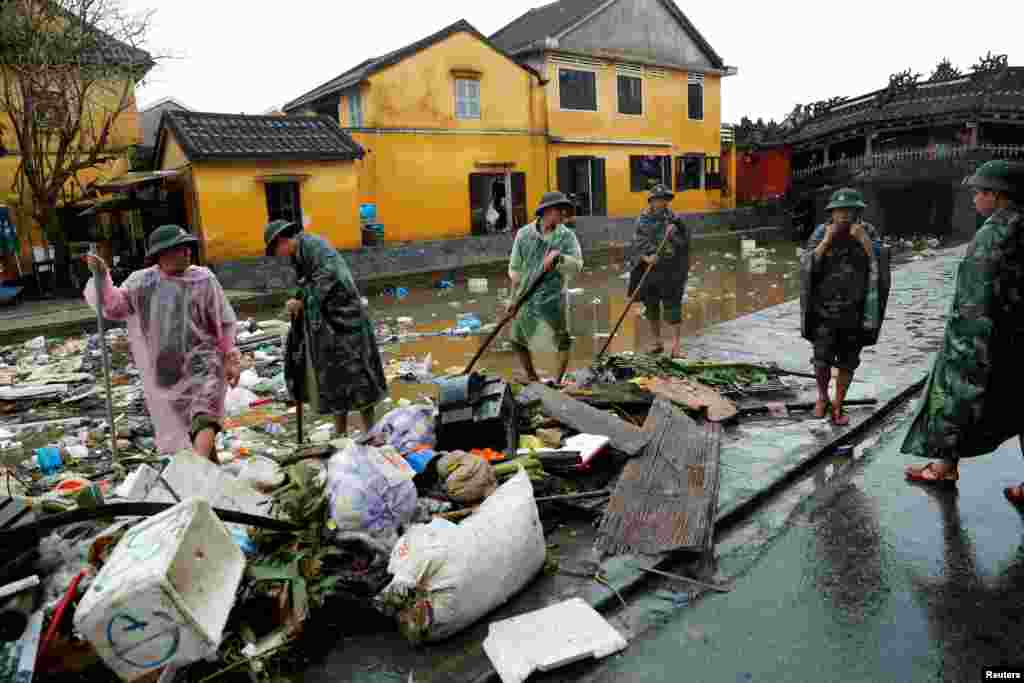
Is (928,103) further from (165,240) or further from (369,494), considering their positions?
(369,494)

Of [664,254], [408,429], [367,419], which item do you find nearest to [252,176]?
[664,254]

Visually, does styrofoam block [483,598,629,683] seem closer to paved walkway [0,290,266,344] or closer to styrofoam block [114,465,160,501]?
styrofoam block [114,465,160,501]

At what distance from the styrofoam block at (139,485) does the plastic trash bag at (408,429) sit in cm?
137

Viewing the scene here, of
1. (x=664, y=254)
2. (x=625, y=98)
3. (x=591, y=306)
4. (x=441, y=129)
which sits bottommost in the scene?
(x=591, y=306)

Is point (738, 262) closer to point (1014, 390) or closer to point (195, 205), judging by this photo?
point (195, 205)

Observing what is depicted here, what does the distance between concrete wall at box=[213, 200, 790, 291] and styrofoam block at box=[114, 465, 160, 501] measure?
12.9 meters

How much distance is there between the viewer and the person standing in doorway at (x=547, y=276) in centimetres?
652

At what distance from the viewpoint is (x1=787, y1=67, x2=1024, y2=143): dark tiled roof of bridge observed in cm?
2388

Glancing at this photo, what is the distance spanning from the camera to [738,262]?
2003 centimetres

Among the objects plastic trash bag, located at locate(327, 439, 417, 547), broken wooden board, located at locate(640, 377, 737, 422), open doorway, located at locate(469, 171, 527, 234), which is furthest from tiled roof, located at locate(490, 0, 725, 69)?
plastic trash bag, located at locate(327, 439, 417, 547)

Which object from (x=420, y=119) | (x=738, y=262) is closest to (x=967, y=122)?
(x=738, y=262)

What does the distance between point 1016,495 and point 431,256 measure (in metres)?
16.2

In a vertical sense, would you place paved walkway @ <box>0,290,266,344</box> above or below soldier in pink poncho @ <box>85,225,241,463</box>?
below

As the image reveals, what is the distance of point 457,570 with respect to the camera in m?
2.80
